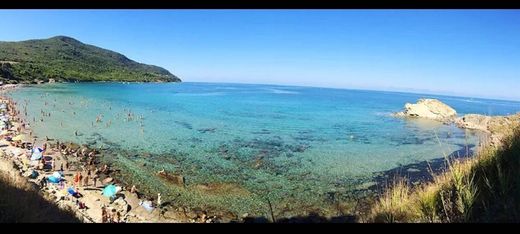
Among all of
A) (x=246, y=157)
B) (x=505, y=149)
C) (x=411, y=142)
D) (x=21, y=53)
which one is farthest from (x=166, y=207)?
Result: (x=21, y=53)

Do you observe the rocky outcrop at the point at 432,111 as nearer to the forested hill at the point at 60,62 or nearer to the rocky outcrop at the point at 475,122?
the rocky outcrop at the point at 475,122

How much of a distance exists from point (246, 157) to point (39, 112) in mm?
27794

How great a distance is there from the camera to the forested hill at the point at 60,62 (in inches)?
3191

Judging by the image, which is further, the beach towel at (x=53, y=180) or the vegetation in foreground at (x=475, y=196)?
the beach towel at (x=53, y=180)

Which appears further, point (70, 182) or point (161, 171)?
point (161, 171)

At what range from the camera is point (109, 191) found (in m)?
15.0

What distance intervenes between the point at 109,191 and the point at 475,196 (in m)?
13.9

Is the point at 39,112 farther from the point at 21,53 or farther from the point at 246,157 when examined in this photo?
the point at 21,53

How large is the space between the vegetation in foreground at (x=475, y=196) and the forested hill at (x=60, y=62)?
82.3 meters

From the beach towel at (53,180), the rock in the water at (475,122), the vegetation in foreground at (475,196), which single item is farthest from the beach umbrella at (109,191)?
the rock in the water at (475,122)

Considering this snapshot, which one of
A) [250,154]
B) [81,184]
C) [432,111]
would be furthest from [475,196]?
[432,111]

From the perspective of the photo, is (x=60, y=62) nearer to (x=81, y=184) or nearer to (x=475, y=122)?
(x=475, y=122)

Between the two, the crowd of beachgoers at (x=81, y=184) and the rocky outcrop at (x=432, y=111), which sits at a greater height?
the rocky outcrop at (x=432, y=111)

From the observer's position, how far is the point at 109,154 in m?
22.9
